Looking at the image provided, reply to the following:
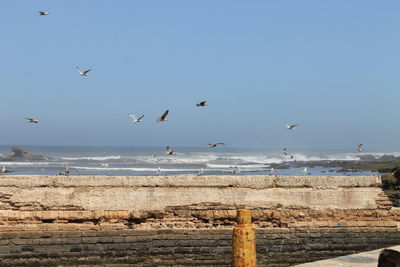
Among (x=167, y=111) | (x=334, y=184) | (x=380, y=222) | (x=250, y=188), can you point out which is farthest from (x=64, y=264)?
(x=167, y=111)

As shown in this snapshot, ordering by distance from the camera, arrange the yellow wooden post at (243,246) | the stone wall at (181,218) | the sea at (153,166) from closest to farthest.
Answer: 1. the yellow wooden post at (243,246)
2. the stone wall at (181,218)
3. the sea at (153,166)

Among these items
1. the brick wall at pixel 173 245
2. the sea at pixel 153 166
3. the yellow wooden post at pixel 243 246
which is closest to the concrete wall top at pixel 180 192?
the brick wall at pixel 173 245

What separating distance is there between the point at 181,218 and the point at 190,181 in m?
0.69

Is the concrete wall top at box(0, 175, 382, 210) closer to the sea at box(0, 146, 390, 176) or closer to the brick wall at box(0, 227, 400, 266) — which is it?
the brick wall at box(0, 227, 400, 266)

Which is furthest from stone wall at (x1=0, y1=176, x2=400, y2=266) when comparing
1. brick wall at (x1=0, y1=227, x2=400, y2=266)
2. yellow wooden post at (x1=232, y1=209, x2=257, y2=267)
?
yellow wooden post at (x1=232, y1=209, x2=257, y2=267)

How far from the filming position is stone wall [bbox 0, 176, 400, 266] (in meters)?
10.3

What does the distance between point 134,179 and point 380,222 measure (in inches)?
191

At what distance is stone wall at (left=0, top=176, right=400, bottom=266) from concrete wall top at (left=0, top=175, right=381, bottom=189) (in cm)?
2

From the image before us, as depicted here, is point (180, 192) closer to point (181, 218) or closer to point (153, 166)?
point (181, 218)

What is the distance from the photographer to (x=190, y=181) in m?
11.0

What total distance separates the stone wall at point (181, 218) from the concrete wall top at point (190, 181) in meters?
0.02

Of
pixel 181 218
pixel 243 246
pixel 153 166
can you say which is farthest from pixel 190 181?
pixel 153 166

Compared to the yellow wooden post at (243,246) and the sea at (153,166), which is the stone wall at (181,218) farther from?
the sea at (153,166)

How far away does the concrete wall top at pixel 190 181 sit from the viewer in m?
10.6
